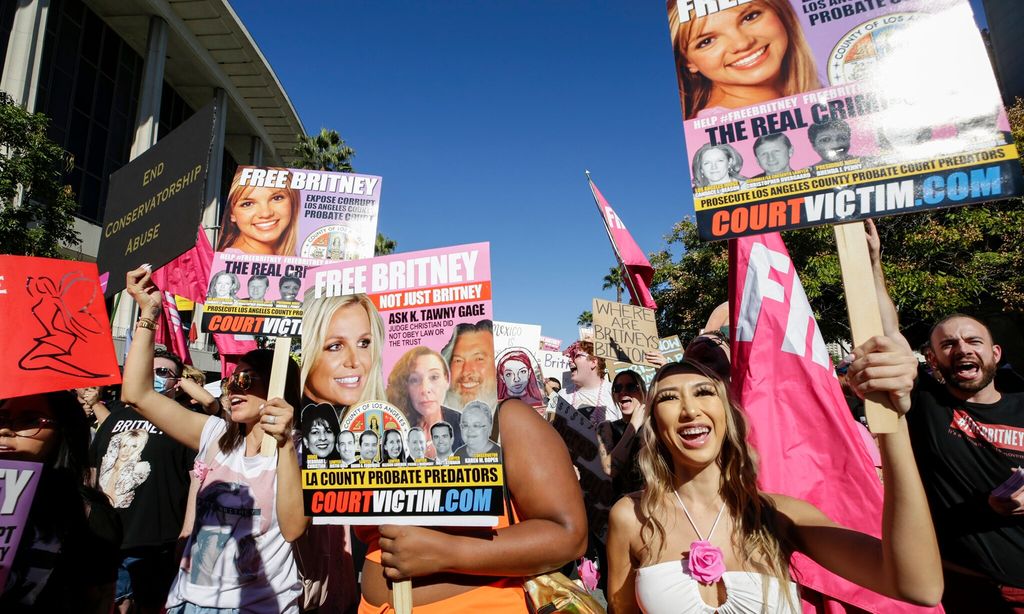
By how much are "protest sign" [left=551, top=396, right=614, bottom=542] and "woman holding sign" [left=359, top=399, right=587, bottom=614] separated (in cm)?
289

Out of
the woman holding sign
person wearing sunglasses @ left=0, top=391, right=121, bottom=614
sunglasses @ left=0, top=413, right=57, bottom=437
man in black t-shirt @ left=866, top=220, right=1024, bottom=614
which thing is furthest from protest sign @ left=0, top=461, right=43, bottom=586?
man in black t-shirt @ left=866, top=220, right=1024, bottom=614

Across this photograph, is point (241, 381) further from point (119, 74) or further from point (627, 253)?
point (119, 74)

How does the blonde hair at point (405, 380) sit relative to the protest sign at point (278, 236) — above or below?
below

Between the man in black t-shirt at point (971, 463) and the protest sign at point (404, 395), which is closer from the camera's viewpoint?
the protest sign at point (404, 395)

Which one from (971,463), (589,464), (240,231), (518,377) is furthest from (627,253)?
(240,231)

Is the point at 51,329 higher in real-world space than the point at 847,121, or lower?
lower

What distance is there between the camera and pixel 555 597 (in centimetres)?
185

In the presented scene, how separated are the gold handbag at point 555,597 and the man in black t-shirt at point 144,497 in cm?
361

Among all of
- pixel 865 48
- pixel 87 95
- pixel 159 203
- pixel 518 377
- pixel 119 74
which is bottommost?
pixel 518 377

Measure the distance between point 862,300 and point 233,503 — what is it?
9.55 ft

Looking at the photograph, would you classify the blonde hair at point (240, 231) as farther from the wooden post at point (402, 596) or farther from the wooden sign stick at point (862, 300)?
the wooden sign stick at point (862, 300)

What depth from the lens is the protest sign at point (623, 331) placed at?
5.33m

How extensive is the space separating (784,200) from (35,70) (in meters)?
22.9

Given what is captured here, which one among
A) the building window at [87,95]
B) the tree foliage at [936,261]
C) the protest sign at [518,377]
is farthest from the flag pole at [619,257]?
the building window at [87,95]
